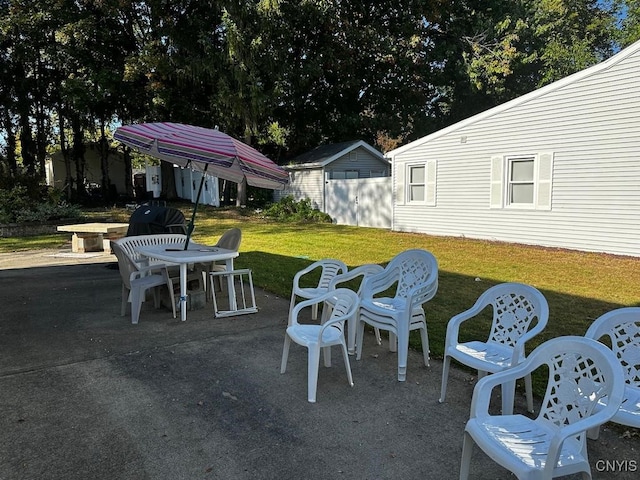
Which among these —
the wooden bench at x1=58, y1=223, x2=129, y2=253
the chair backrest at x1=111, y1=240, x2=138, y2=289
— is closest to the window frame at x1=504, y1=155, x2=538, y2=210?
the wooden bench at x1=58, y1=223, x2=129, y2=253

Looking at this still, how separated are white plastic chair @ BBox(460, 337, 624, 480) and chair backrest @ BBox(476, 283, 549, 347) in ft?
2.95

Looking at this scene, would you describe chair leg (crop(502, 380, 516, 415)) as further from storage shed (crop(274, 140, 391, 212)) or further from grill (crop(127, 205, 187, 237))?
storage shed (crop(274, 140, 391, 212))

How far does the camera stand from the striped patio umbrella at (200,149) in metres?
4.50

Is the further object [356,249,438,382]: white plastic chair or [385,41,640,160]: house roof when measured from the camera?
[385,41,640,160]: house roof

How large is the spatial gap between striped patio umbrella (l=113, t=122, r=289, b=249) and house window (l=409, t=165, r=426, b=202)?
9.39 meters

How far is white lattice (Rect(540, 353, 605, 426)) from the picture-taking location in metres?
2.03

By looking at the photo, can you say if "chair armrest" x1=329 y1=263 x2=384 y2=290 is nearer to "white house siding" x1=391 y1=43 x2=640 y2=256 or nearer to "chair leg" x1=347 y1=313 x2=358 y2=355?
"chair leg" x1=347 y1=313 x2=358 y2=355

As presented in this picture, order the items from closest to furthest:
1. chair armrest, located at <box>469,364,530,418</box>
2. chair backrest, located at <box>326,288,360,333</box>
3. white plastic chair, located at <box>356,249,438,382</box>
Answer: chair armrest, located at <box>469,364,530,418</box>, chair backrest, located at <box>326,288,360,333</box>, white plastic chair, located at <box>356,249,438,382</box>

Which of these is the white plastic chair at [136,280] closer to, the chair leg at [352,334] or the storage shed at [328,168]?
the chair leg at [352,334]

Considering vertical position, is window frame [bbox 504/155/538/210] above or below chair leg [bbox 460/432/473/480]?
above

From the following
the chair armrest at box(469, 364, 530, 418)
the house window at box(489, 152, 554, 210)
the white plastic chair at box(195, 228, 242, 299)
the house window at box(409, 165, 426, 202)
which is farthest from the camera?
the house window at box(409, 165, 426, 202)

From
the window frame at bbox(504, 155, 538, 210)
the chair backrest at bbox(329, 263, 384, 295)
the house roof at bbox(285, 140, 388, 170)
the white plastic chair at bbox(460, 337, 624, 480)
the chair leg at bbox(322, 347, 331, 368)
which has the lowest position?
the chair leg at bbox(322, 347, 331, 368)

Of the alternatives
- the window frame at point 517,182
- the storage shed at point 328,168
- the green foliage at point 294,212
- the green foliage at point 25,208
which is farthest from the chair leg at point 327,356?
the storage shed at point 328,168

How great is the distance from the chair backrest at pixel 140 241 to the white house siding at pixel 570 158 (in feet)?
28.4
